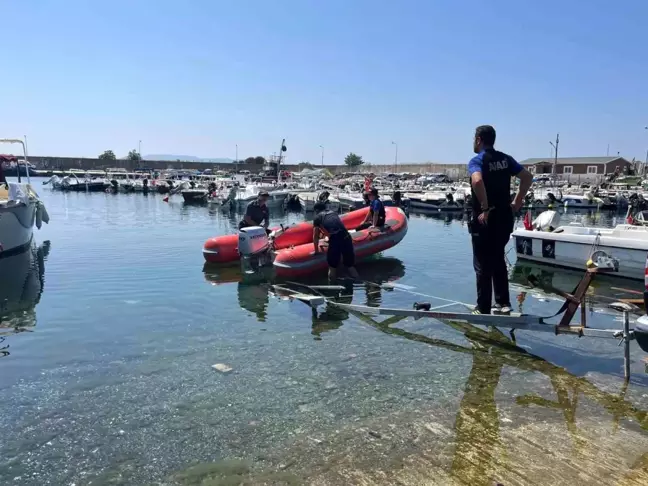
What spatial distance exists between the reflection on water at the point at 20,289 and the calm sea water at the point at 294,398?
9cm

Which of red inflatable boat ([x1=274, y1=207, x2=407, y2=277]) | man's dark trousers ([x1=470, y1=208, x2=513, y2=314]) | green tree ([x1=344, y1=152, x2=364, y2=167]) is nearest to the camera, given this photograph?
man's dark trousers ([x1=470, y1=208, x2=513, y2=314])

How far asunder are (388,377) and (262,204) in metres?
8.13

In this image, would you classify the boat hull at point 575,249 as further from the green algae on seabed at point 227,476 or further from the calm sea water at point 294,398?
the green algae on seabed at point 227,476

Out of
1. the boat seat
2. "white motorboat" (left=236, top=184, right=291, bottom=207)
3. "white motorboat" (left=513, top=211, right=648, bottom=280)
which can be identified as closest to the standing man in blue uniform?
the boat seat

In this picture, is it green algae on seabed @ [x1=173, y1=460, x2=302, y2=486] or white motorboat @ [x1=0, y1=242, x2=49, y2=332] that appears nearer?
green algae on seabed @ [x1=173, y1=460, x2=302, y2=486]

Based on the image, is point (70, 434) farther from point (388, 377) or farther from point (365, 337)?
point (365, 337)

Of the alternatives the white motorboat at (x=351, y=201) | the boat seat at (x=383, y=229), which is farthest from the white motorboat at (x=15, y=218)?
the white motorboat at (x=351, y=201)

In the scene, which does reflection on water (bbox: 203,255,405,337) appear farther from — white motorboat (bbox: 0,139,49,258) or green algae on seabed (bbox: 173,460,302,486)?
white motorboat (bbox: 0,139,49,258)

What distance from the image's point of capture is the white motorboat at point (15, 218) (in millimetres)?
14070

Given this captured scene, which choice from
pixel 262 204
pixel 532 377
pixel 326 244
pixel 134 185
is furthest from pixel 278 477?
pixel 134 185

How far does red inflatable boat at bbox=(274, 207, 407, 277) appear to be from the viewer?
10.7 metres

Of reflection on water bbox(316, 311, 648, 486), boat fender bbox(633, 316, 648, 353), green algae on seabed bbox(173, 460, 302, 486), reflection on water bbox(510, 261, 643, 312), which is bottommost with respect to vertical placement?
reflection on water bbox(510, 261, 643, 312)

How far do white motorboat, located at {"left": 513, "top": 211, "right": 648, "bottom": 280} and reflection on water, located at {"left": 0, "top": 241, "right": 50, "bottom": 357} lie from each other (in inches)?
427

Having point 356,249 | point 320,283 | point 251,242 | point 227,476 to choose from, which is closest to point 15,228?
point 251,242
